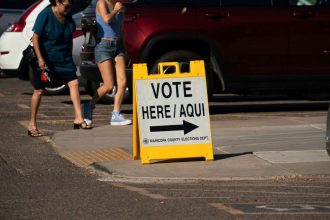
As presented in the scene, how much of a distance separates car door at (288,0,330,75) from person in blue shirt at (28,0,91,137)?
3.38m

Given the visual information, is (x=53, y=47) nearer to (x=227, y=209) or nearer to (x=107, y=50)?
(x=107, y=50)

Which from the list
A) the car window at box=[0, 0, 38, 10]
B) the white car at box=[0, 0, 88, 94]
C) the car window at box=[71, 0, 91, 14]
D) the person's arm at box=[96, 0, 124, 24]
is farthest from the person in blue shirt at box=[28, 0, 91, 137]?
the car window at box=[0, 0, 38, 10]

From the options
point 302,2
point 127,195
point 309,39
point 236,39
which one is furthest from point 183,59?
point 127,195

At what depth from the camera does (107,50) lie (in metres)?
15.2

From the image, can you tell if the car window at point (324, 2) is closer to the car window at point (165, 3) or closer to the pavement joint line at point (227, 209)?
the car window at point (165, 3)

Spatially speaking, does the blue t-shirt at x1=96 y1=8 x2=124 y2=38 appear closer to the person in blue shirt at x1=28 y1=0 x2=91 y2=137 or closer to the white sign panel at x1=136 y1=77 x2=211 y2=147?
the person in blue shirt at x1=28 y1=0 x2=91 y2=137

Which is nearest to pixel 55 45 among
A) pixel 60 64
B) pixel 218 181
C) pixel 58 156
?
pixel 60 64

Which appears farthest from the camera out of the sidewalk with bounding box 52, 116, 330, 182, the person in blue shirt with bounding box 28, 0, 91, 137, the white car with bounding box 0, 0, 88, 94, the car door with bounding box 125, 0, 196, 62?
the white car with bounding box 0, 0, 88, 94

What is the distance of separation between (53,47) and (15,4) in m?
10.3

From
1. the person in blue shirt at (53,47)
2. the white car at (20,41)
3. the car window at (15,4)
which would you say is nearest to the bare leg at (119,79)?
the person in blue shirt at (53,47)

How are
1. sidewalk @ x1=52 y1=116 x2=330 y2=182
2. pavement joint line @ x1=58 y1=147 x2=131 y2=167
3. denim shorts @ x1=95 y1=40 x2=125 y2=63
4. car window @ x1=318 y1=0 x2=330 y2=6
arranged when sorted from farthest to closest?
→ car window @ x1=318 y1=0 x2=330 y2=6 → denim shorts @ x1=95 y1=40 x2=125 y2=63 → pavement joint line @ x1=58 y1=147 x2=131 y2=167 → sidewalk @ x1=52 y1=116 x2=330 y2=182

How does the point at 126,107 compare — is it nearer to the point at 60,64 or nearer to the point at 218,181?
the point at 60,64

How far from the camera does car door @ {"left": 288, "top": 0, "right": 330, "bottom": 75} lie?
16.6 meters

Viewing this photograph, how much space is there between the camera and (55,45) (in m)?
14.6
